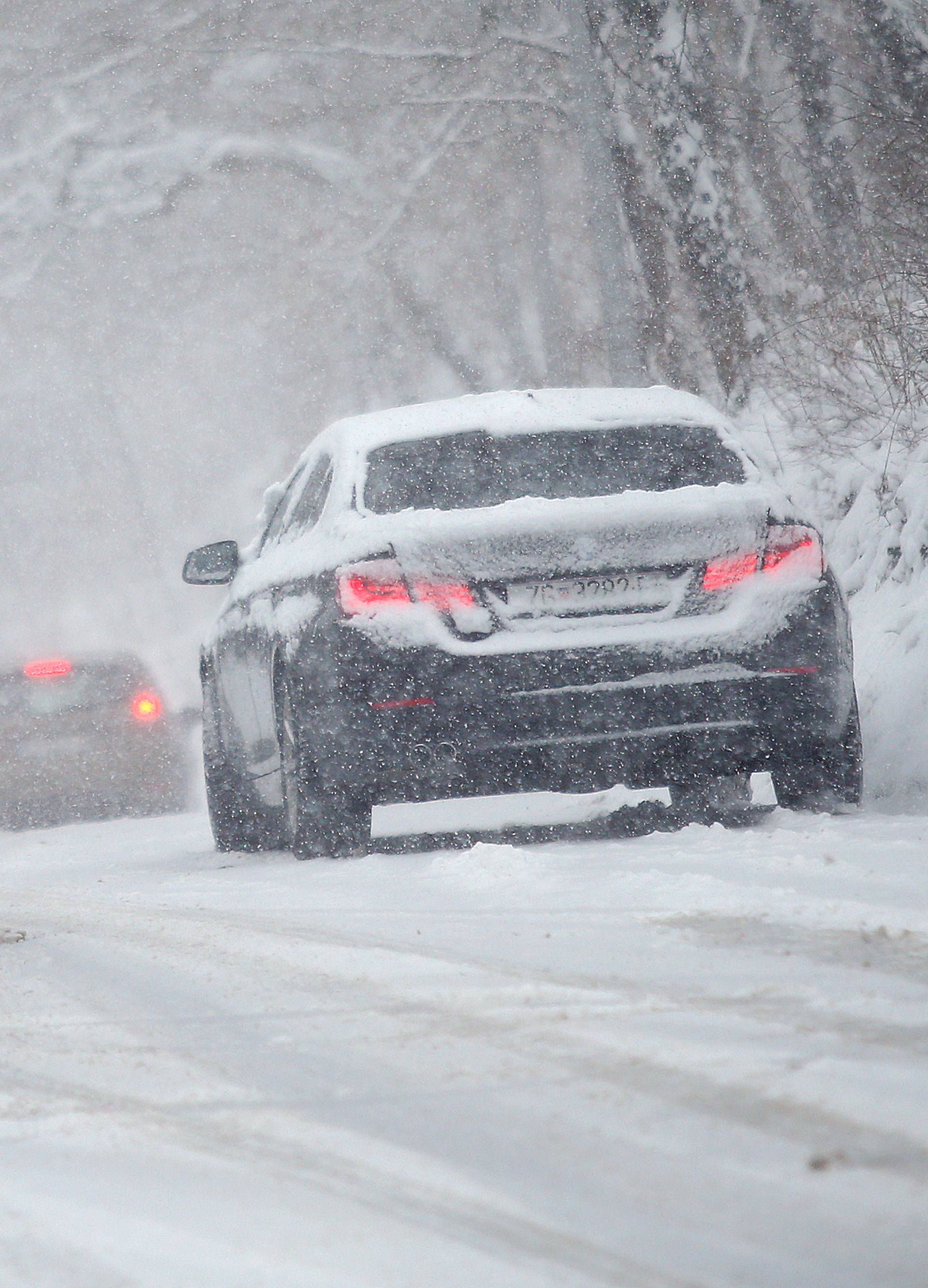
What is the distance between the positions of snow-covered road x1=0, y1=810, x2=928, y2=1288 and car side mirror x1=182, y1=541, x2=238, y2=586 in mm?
3466

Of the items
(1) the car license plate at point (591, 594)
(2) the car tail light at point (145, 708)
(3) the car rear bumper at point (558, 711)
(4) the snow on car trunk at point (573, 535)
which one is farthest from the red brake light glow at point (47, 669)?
(1) the car license plate at point (591, 594)

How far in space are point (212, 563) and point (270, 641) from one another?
5.52 feet

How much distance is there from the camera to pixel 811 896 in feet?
13.8

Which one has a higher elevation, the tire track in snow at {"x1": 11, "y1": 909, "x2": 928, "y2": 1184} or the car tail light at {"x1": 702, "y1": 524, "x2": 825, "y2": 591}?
the car tail light at {"x1": 702, "y1": 524, "x2": 825, "y2": 591}

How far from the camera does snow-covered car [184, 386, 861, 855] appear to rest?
19.1 ft

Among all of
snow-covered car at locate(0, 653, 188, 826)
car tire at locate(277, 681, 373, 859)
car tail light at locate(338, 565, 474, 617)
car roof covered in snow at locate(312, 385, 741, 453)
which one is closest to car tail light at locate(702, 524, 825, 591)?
car roof covered in snow at locate(312, 385, 741, 453)

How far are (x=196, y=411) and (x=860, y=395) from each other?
Answer: 33994 millimetres

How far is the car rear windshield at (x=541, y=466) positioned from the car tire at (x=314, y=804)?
85cm

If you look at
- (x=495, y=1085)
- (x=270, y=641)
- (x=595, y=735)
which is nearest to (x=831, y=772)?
(x=595, y=735)

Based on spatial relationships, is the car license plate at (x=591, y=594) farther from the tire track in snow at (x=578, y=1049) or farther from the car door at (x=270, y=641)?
the tire track in snow at (x=578, y=1049)

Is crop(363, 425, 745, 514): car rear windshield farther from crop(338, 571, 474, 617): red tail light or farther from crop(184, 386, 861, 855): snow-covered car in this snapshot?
crop(338, 571, 474, 617): red tail light

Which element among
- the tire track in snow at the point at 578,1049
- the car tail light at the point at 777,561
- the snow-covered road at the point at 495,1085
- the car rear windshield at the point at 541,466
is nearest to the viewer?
the snow-covered road at the point at 495,1085

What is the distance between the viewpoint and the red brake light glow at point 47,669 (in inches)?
469

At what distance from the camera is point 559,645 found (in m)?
5.84
